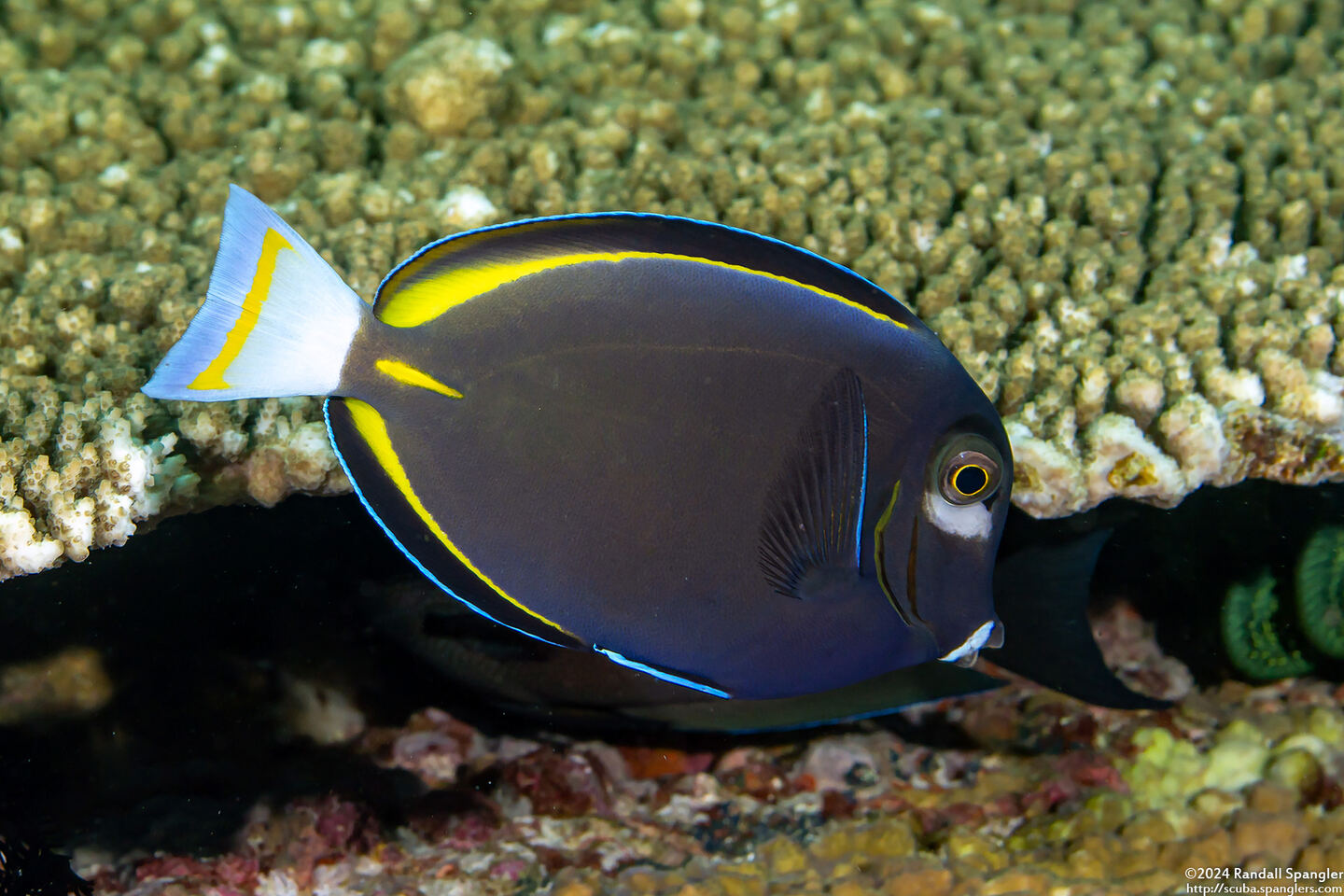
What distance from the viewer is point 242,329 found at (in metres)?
1.26

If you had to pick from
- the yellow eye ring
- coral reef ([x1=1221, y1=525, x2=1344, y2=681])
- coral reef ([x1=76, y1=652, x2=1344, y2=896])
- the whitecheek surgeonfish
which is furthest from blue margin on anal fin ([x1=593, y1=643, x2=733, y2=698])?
coral reef ([x1=1221, y1=525, x2=1344, y2=681])

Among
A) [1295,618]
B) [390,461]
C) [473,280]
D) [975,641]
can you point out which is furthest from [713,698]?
[1295,618]

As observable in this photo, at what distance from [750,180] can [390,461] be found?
1.44 m

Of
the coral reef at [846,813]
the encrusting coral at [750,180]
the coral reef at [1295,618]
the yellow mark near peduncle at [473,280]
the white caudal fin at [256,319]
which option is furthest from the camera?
the coral reef at [1295,618]

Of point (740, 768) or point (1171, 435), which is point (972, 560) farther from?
point (740, 768)

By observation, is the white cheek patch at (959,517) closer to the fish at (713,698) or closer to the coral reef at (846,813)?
the fish at (713,698)

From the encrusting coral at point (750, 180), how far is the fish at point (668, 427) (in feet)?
1.98

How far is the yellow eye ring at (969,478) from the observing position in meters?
1.30

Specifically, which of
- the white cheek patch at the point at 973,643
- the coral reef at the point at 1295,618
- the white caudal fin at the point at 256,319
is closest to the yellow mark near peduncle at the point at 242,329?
the white caudal fin at the point at 256,319

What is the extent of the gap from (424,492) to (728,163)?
4.90 ft

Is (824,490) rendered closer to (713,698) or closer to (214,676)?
(713,698)

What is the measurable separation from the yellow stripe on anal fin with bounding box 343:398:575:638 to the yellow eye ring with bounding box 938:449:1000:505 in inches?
27.3

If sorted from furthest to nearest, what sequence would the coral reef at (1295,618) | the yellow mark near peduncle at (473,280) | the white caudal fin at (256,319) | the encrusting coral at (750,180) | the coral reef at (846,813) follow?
the coral reef at (1295,618) → the coral reef at (846,813) → the encrusting coral at (750,180) → the yellow mark near peduncle at (473,280) → the white caudal fin at (256,319)

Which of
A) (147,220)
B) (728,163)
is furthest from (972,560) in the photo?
(147,220)
